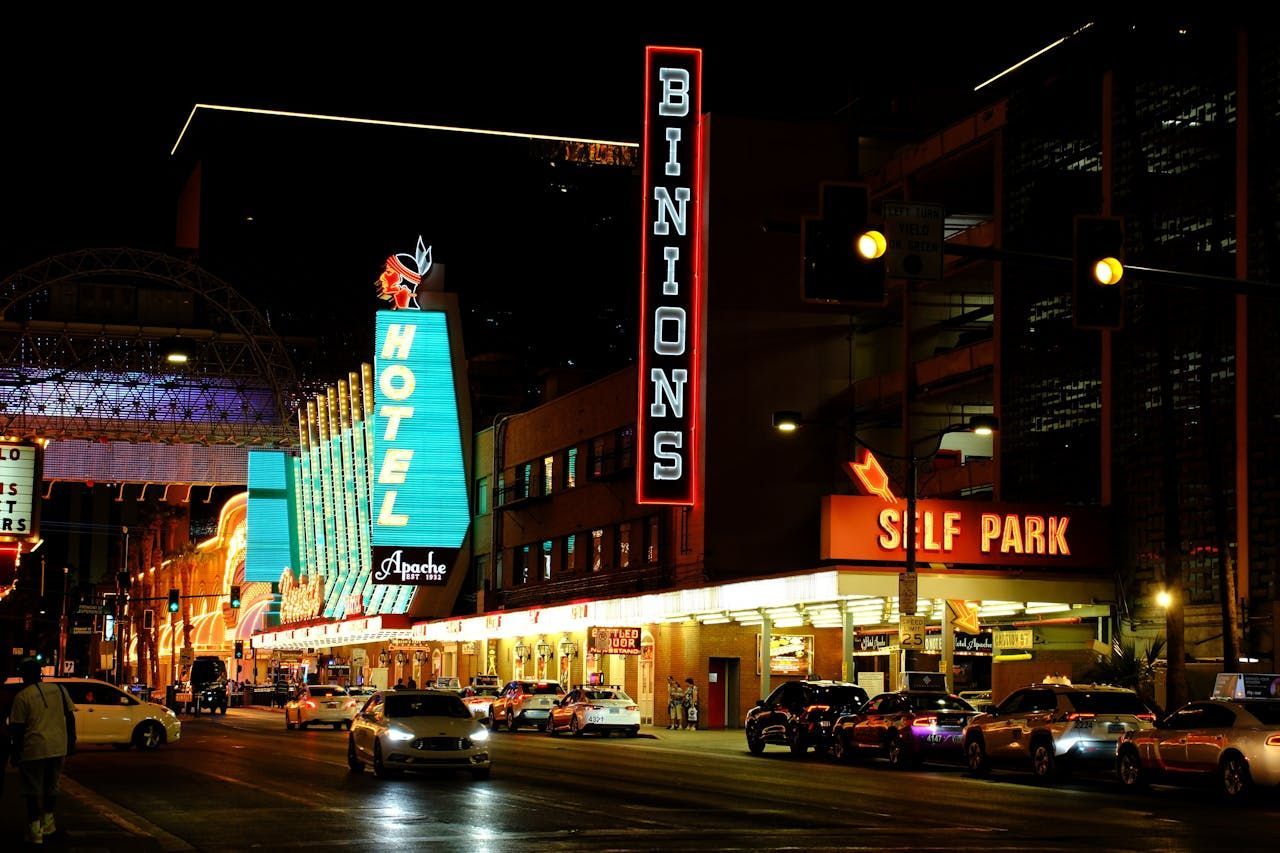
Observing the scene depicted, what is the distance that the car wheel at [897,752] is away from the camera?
34281mm

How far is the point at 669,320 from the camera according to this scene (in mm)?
54125

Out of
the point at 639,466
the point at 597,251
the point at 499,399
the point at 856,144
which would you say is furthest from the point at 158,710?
→ the point at 597,251

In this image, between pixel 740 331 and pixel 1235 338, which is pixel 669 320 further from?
pixel 1235 338

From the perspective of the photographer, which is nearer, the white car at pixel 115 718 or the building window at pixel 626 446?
the white car at pixel 115 718

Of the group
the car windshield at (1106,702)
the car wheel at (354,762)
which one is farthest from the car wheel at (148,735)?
the car windshield at (1106,702)

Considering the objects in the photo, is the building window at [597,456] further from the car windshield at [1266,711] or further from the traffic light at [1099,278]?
the traffic light at [1099,278]

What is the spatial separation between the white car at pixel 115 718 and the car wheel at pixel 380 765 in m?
11.2

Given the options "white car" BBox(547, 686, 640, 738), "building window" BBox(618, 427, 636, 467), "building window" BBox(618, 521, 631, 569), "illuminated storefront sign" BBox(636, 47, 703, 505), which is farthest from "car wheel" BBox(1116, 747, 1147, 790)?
"building window" BBox(618, 521, 631, 569)

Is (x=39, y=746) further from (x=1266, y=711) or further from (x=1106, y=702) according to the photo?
(x=1106, y=702)

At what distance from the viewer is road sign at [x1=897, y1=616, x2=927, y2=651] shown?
37.6 metres

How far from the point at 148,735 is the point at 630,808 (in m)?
18.8

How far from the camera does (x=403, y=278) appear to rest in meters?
82.6

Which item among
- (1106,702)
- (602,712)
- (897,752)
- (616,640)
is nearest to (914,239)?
(1106,702)

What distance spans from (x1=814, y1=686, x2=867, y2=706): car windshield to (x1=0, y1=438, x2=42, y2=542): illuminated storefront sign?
→ 71.5 ft
